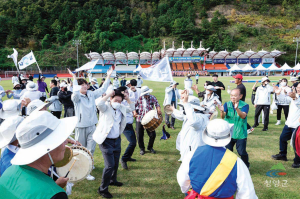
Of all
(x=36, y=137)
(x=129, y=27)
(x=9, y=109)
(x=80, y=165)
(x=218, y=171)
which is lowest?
(x=80, y=165)

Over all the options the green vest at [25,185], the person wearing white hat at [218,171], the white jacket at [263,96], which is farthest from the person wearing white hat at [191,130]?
the white jacket at [263,96]

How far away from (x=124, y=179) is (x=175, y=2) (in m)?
134

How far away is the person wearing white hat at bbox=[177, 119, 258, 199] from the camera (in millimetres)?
1956

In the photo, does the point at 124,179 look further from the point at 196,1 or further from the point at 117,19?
the point at 196,1

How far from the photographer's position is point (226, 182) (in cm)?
196

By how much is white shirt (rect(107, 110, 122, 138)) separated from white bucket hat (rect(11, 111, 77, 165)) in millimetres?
2338

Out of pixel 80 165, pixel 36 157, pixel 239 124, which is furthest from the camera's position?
pixel 239 124

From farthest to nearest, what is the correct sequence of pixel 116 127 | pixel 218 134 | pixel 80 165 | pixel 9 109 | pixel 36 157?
1. pixel 9 109
2. pixel 116 127
3. pixel 80 165
4. pixel 218 134
5. pixel 36 157

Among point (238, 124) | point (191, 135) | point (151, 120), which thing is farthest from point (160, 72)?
point (191, 135)

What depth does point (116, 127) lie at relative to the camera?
4039 millimetres

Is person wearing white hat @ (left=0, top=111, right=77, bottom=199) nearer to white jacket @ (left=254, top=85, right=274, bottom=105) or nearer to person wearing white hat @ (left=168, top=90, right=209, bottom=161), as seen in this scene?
person wearing white hat @ (left=168, top=90, right=209, bottom=161)

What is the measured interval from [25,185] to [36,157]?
20 cm

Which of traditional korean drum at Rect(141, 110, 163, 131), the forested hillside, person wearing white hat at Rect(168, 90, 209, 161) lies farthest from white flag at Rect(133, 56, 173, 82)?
the forested hillside

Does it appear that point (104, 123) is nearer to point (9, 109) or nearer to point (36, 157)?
point (9, 109)
